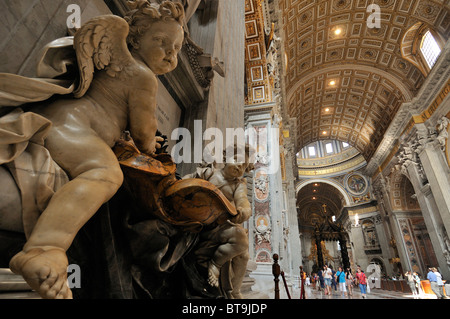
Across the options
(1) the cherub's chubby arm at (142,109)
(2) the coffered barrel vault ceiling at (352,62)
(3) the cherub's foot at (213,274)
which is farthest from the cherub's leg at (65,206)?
(2) the coffered barrel vault ceiling at (352,62)

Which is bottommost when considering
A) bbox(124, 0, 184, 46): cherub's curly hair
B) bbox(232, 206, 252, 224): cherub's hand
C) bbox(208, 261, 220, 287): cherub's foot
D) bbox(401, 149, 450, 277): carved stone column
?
bbox(208, 261, 220, 287): cherub's foot

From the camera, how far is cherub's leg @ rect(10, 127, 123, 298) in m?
0.50

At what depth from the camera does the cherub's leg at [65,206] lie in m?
0.50

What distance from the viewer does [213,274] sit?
128 centimetres

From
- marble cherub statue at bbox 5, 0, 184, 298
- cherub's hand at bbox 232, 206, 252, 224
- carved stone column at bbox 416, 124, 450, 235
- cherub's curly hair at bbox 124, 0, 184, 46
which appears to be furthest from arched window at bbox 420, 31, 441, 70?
marble cherub statue at bbox 5, 0, 184, 298

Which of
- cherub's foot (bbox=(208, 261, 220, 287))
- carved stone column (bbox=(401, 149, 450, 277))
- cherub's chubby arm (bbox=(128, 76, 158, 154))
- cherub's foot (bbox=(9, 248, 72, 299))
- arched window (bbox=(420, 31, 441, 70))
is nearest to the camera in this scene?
cherub's foot (bbox=(9, 248, 72, 299))

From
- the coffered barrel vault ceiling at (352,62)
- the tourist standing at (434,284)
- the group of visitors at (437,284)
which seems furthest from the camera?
the coffered barrel vault ceiling at (352,62)

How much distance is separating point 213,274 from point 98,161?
2.95ft

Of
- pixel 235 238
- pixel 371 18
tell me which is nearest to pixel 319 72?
pixel 371 18

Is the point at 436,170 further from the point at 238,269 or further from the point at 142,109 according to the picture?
the point at 142,109

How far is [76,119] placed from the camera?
2.56ft

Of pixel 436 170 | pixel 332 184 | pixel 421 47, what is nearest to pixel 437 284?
pixel 436 170

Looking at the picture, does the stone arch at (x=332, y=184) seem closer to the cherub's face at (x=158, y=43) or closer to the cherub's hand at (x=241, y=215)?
the cherub's hand at (x=241, y=215)

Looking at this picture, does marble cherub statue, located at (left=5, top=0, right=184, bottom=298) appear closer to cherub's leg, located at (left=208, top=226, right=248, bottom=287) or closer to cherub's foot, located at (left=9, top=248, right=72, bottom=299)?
cherub's foot, located at (left=9, top=248, right=72, bottom=299)
